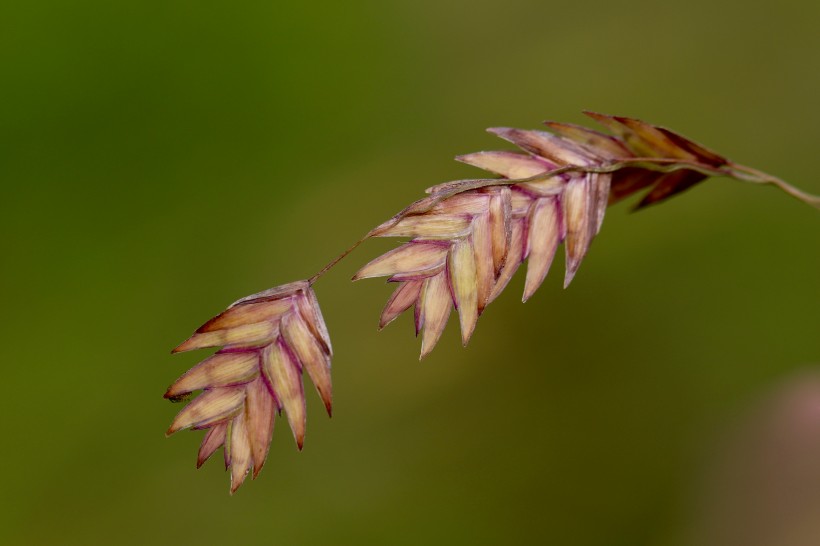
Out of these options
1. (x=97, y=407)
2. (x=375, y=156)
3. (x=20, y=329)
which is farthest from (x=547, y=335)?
(x=20, y=329)

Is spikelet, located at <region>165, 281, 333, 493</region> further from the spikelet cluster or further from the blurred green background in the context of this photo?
the blurred green background

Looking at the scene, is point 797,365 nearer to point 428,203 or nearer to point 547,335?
point 547,335

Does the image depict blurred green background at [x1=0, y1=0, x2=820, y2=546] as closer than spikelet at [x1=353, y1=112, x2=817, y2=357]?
No

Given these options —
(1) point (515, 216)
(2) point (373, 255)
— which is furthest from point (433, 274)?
(2) point (373, 255)

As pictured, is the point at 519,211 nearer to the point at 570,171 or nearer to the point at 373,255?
the point at 570,171

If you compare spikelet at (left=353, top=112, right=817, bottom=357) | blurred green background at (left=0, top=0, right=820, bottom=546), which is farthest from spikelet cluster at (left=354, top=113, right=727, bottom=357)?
blurred green background at (left=0, top=0, right=820, bottom=546)

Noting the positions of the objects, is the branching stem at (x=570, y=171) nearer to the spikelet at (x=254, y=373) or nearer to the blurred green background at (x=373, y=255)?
the spikelet at (x=254, y=373)
